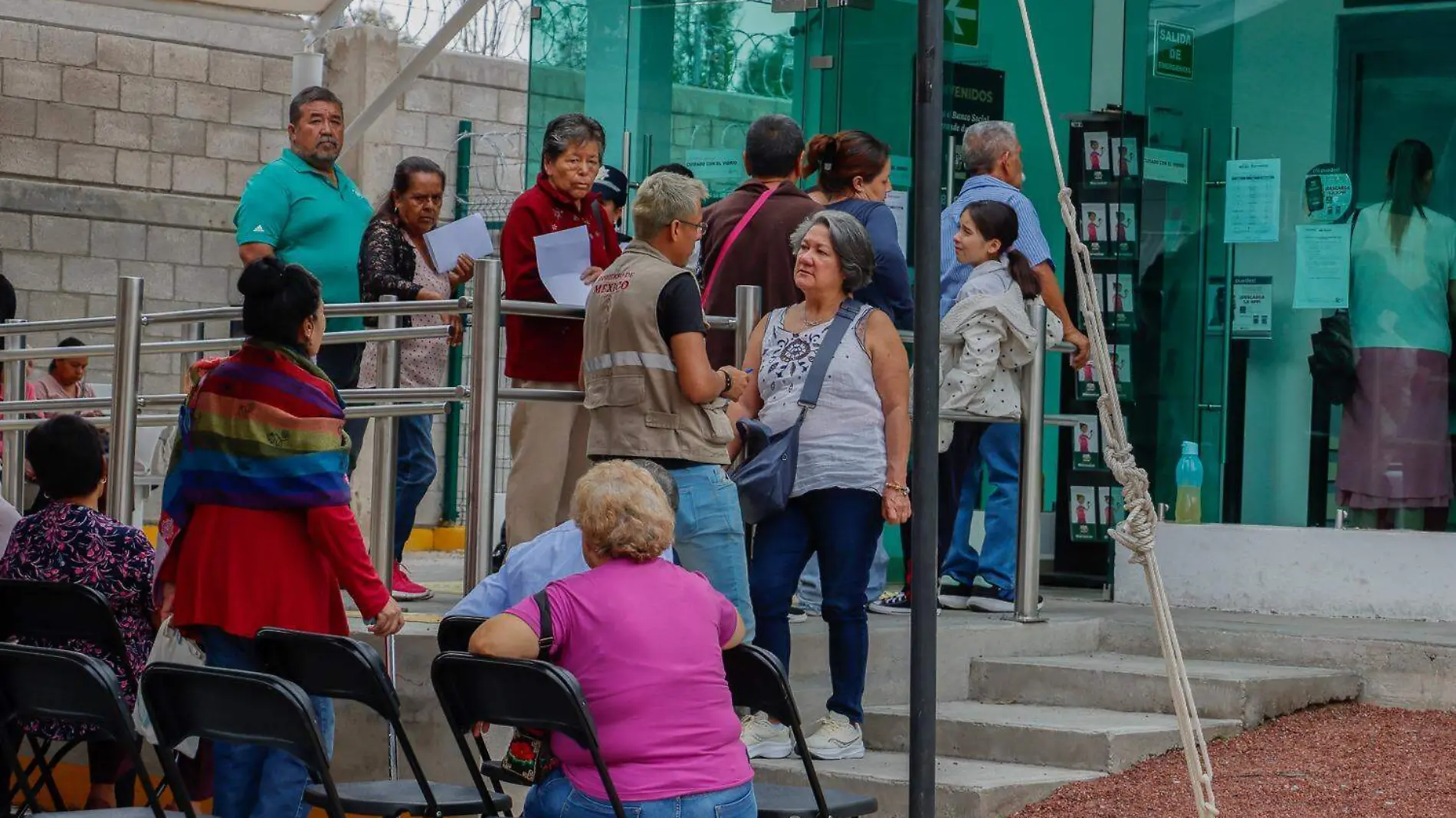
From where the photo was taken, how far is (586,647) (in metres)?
4.02

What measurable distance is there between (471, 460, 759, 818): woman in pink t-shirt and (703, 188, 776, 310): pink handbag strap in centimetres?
229

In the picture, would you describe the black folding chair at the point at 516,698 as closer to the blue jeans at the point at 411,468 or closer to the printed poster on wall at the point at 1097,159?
the blue jeans at the point at 411,468

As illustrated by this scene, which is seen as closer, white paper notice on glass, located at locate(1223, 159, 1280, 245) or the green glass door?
white paper notice on glass, located at locate(1223, 159, 1280, 245)

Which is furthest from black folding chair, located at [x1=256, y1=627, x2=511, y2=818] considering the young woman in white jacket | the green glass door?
Result: the green glass door

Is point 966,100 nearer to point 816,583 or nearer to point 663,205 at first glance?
point 816,583

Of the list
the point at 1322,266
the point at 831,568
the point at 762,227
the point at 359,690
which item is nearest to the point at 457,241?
the point at 762,227

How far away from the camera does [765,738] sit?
18.9 ft

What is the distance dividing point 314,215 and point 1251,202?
12.7 feet

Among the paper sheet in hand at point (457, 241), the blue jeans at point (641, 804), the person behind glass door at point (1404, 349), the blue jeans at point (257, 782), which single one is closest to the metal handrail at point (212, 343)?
the paper sheet in hand at point (457, 241)

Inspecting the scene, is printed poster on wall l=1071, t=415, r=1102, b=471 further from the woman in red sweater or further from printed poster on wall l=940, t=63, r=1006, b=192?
the woman in red sweater

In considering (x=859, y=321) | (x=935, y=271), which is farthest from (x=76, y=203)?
(x=935, y=271)

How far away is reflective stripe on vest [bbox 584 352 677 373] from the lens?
522cm

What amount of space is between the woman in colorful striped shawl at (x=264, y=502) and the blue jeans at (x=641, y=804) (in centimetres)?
73

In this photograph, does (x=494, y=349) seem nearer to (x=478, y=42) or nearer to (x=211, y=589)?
(x=211, y=589)
